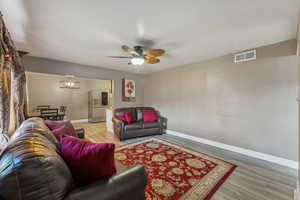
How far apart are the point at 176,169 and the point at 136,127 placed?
1.90m

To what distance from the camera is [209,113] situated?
343 cm

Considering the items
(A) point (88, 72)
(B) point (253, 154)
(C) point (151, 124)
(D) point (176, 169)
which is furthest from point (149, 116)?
(B) point (253, 154)

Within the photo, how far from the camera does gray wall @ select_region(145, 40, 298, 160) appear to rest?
235cm

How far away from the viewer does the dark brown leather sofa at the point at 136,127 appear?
3.69m

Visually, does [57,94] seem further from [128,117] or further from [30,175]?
[30,175]

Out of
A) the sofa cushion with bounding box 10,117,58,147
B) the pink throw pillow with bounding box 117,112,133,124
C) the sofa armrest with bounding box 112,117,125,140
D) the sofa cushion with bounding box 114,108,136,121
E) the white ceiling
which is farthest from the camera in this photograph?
the sofa cushion with bounding box 114,108,136,121

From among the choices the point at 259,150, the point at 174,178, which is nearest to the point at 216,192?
the point at 174,178

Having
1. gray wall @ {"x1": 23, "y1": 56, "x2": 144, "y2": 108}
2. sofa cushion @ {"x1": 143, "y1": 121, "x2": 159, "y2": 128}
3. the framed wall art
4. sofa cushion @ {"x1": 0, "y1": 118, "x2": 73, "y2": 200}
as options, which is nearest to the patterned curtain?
gray wall @ {"x1": 23, "y1": 56, "x2": 144, "y2": 108}

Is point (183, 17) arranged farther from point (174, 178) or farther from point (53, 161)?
point (174, 178)

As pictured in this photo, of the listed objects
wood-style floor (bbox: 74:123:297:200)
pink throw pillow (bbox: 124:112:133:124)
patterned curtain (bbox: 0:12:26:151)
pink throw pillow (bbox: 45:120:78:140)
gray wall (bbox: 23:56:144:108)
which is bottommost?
wood-style floor (bbox: 74:123:297:200)

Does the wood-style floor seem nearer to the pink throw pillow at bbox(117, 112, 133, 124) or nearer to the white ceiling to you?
the white ceiling

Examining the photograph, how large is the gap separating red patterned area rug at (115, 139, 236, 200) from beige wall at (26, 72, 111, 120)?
4917mm

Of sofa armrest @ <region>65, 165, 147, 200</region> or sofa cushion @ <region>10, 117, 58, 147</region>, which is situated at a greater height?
sofa cushion @ <region>10, 117, 58, 147</region>

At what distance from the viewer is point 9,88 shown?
205cm
